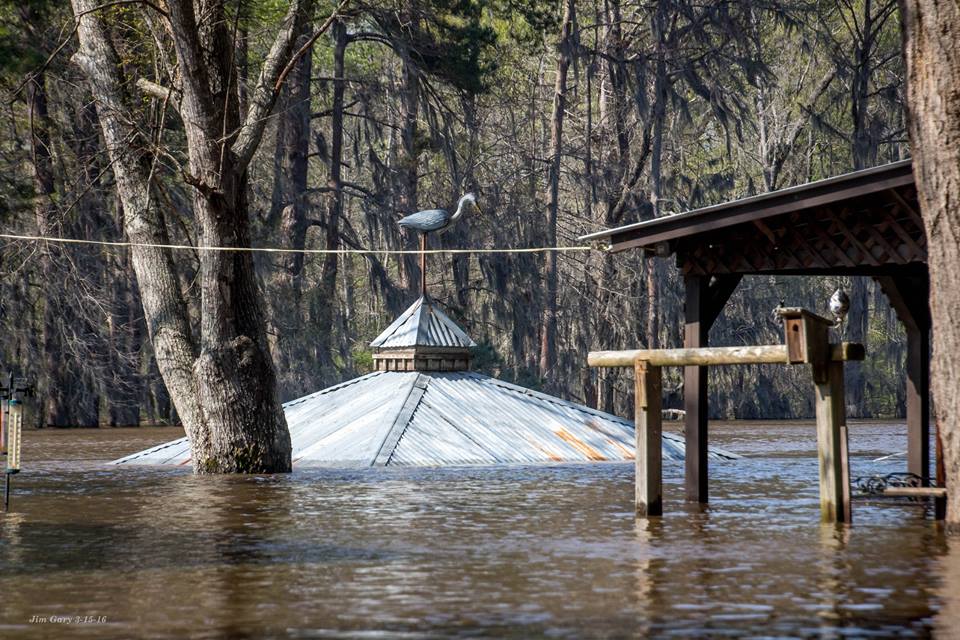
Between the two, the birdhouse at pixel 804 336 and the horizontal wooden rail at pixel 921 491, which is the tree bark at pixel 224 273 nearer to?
the horizontal wooden rail at pixel 921 491

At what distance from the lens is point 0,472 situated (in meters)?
22.2

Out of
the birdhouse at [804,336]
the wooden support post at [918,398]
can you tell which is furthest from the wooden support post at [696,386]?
the birdhouse at [804,336]

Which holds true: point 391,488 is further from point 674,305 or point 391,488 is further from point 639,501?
point 674,305

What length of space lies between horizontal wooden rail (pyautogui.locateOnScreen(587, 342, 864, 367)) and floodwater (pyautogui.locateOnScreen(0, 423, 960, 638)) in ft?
4.88

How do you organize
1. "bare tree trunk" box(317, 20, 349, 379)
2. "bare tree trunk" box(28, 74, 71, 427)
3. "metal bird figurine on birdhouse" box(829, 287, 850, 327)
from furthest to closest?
1. "bare tree trunk" box(317, 20, 349, 379)
2. "bare tree trunk" box(28, 74, 71, 427)
3. "metal bird figurine on birdhouse" box(829, 287, 850, 327)

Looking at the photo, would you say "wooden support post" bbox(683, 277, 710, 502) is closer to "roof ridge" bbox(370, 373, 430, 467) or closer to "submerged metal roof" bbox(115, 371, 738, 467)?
"submerged metal roof" bbox(115, 371, 738, 467)

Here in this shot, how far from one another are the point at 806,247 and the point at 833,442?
2.51m

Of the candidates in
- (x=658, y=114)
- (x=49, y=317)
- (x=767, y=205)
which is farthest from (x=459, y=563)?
(x=658, y=114)

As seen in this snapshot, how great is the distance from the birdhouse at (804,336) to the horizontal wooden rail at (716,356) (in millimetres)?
101

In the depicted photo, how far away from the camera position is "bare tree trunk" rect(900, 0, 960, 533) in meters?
12.5

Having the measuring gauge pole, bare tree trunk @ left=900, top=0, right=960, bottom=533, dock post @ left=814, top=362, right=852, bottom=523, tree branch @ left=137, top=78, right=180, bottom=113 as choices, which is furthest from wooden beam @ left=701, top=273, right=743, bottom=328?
tree branch @ left=137, top=78, right=180, bottom=113

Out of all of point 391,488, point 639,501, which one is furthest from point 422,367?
point 639,501

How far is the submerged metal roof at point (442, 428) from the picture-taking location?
23531 millimetres

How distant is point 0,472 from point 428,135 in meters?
24.3
